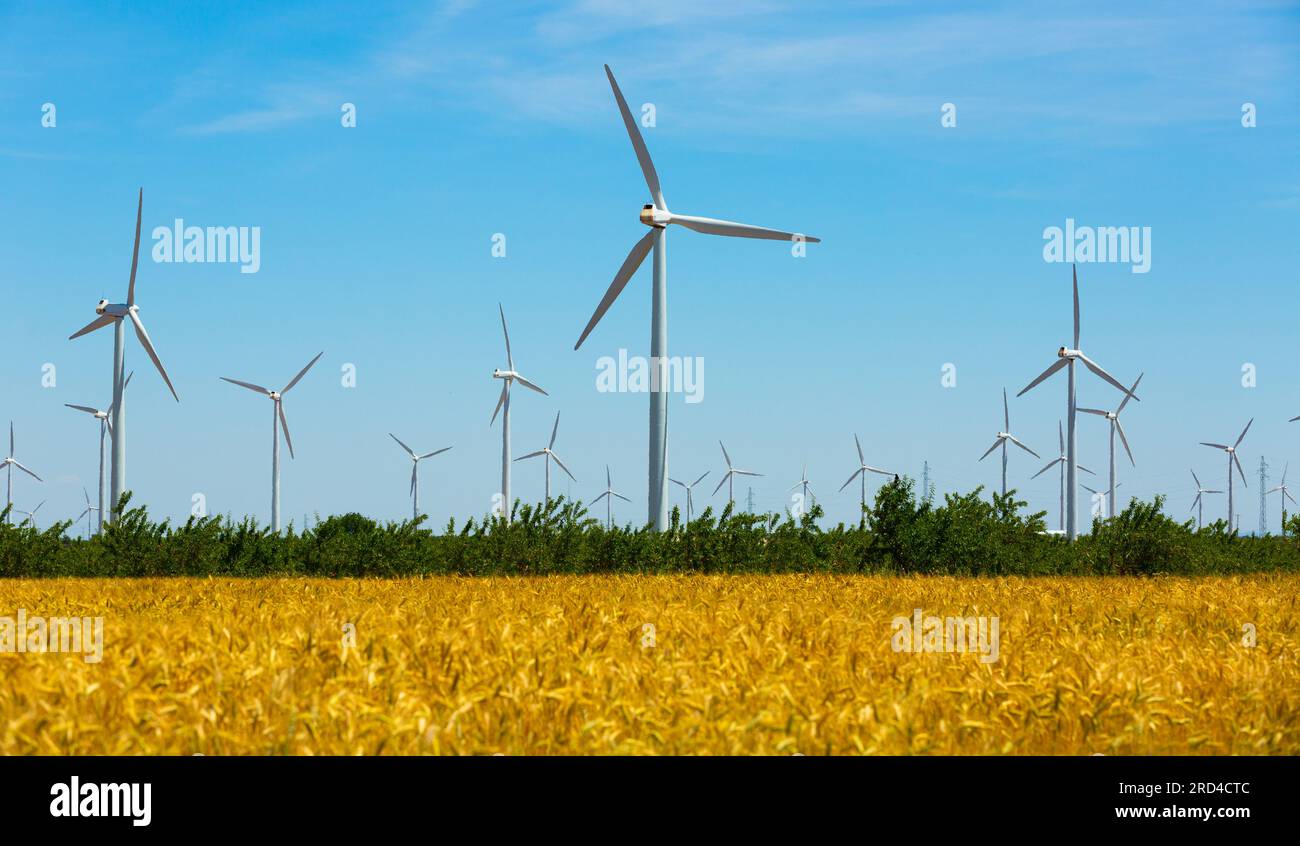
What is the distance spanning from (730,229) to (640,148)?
3.73 meters

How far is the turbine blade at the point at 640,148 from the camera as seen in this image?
35531 mm

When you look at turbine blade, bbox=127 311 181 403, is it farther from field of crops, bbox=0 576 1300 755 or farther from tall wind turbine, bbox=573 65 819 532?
field of crops, bbox=0 576 1300 755

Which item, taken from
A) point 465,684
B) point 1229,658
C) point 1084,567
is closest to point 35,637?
point 465,684

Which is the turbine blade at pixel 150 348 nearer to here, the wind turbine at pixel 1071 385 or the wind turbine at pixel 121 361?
the wind turbine at pixel 121 361

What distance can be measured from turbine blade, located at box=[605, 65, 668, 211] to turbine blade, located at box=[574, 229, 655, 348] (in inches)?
53.7

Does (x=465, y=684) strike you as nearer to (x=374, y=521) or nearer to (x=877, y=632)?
(x=877, y=632)

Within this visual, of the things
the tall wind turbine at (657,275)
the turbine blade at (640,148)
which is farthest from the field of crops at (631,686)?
the turbine blade at (640,148)

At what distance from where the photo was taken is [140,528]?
29938 mm

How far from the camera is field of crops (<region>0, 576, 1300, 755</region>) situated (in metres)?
6.62

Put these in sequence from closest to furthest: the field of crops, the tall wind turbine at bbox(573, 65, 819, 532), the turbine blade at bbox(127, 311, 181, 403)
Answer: the field of crops, the tall wind turbine at bbox(573, 65, 819, 532), the turbine blade at bbox(127, 311, 181, 403)

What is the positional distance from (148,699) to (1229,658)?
9.14m

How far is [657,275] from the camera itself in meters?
32.8

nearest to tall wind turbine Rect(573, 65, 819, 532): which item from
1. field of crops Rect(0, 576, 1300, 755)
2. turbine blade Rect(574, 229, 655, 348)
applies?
turbine blade Rect(574, 229, 655, 348)

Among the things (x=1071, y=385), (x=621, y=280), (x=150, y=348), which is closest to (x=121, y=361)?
(x=150, y=348)
